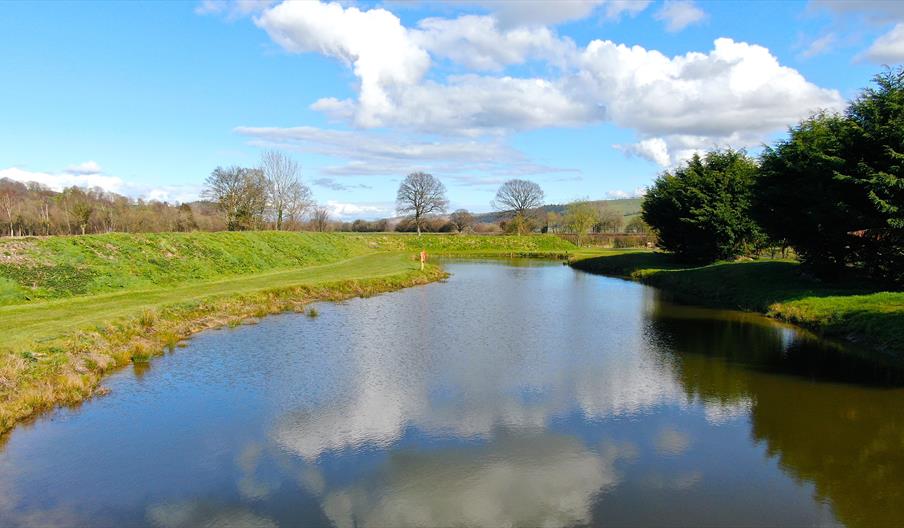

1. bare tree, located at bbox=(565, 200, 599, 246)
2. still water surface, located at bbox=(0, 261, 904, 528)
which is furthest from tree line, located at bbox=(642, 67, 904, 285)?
bare tree, located at bbox=(565, 200, 599, 246)

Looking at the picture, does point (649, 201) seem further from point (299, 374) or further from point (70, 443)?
point (70, 443)

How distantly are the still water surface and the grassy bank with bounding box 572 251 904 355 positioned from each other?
2123 mm

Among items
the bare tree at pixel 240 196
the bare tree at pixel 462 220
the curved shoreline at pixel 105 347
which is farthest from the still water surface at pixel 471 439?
the bare tree at pixel 462 220

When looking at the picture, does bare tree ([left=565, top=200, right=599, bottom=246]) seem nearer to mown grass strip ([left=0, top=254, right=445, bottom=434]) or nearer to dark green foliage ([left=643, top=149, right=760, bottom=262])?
dark green foliage ([left=643, top=149, right=760, bottom=262])

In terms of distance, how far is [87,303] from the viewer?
22.1m

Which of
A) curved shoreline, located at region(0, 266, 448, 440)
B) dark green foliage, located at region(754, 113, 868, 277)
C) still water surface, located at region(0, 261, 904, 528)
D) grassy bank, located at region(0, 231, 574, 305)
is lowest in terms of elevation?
still water surface, located at region(0, 261, 904, 528)

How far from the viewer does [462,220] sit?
117m

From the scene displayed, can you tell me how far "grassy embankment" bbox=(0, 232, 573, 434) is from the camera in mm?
13828

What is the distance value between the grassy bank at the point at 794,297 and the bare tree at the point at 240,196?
46151mm

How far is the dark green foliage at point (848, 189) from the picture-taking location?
22.7m

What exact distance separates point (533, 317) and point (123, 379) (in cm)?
1674

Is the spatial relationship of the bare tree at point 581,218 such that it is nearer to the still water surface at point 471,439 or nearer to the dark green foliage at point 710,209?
the dark green foliage at point 710,209

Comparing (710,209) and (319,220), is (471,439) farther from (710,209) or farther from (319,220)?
(319,220)

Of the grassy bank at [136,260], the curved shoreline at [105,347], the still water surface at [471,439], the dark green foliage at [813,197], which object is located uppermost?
the dark green foliage at [813,197]
